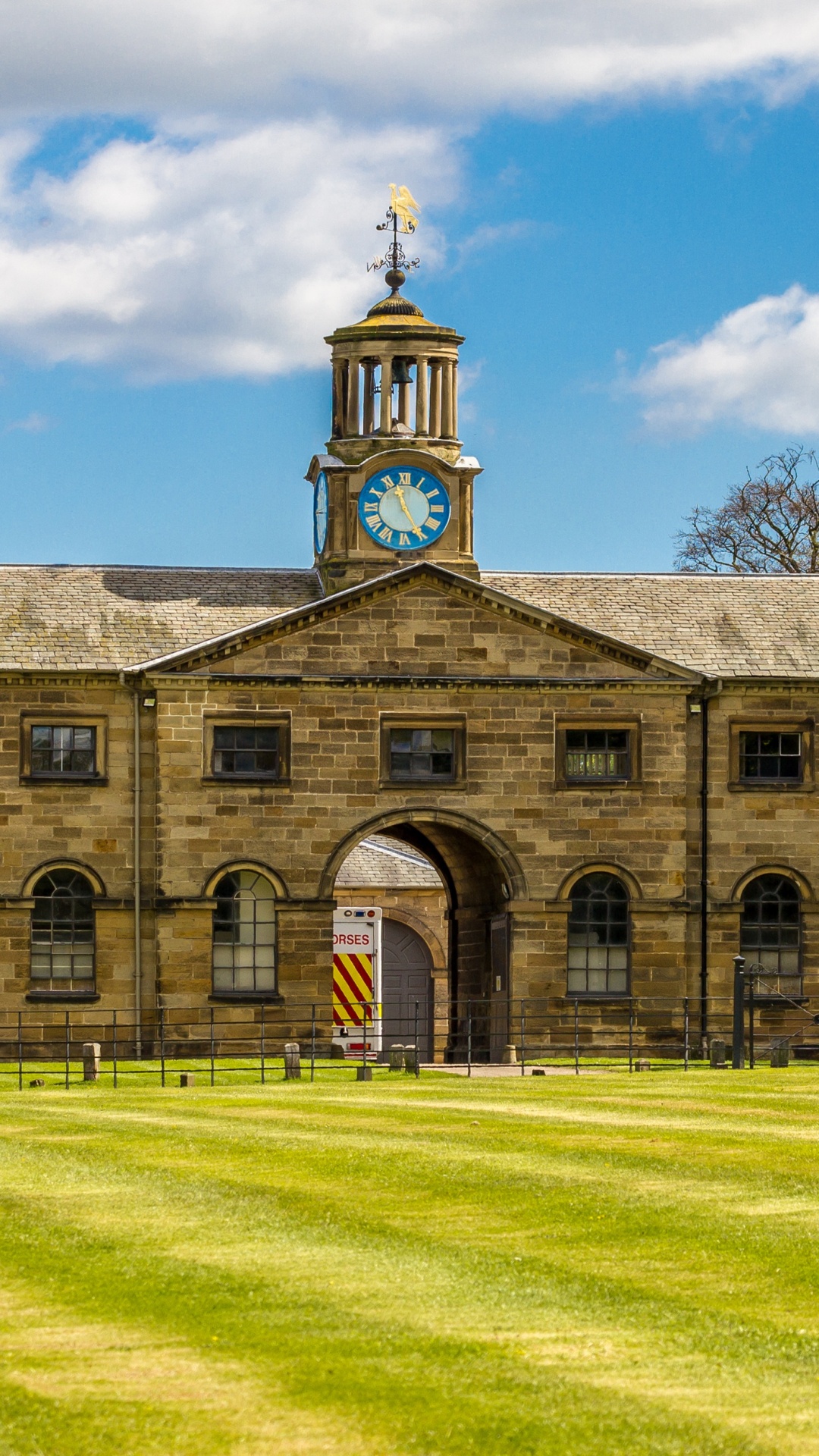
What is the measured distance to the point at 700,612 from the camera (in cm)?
4150

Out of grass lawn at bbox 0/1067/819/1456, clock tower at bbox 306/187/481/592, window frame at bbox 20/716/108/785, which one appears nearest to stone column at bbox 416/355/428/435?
clock tower at bbox 306/187/481/592

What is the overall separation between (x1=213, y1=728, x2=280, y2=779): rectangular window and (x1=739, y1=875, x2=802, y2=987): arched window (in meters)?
8.67

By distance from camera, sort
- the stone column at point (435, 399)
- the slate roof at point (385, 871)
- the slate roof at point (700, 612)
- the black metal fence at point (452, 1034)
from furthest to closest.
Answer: the slate roof at point (385, 871), the stone column at point (435, 399), the slate roof at point (700, 612), the black metal fence at point (452, 1034)

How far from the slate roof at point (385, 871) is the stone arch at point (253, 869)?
11.5 metres

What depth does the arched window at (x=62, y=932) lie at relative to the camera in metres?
37.5

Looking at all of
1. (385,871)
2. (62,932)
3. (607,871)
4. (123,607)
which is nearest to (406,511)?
(123,607)

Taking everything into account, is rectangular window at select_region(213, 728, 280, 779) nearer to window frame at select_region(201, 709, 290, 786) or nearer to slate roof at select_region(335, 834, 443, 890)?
window frame at select_region(201, 709, 290, 786)

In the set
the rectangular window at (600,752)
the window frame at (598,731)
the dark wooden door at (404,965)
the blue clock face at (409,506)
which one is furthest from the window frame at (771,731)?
the dark wooden door at (404,965)

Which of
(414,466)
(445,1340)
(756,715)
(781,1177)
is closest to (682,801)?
(756,715)

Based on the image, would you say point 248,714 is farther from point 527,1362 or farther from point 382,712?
point 527,1362

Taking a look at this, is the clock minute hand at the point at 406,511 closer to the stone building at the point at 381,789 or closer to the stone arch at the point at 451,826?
the stone building at the point at 381,789

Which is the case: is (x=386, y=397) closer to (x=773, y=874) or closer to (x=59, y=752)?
(x=59, y=752)

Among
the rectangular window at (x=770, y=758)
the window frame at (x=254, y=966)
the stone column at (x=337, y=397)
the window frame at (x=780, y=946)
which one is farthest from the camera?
the stone column at (x=337, y=397)

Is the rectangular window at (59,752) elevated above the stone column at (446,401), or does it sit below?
below
